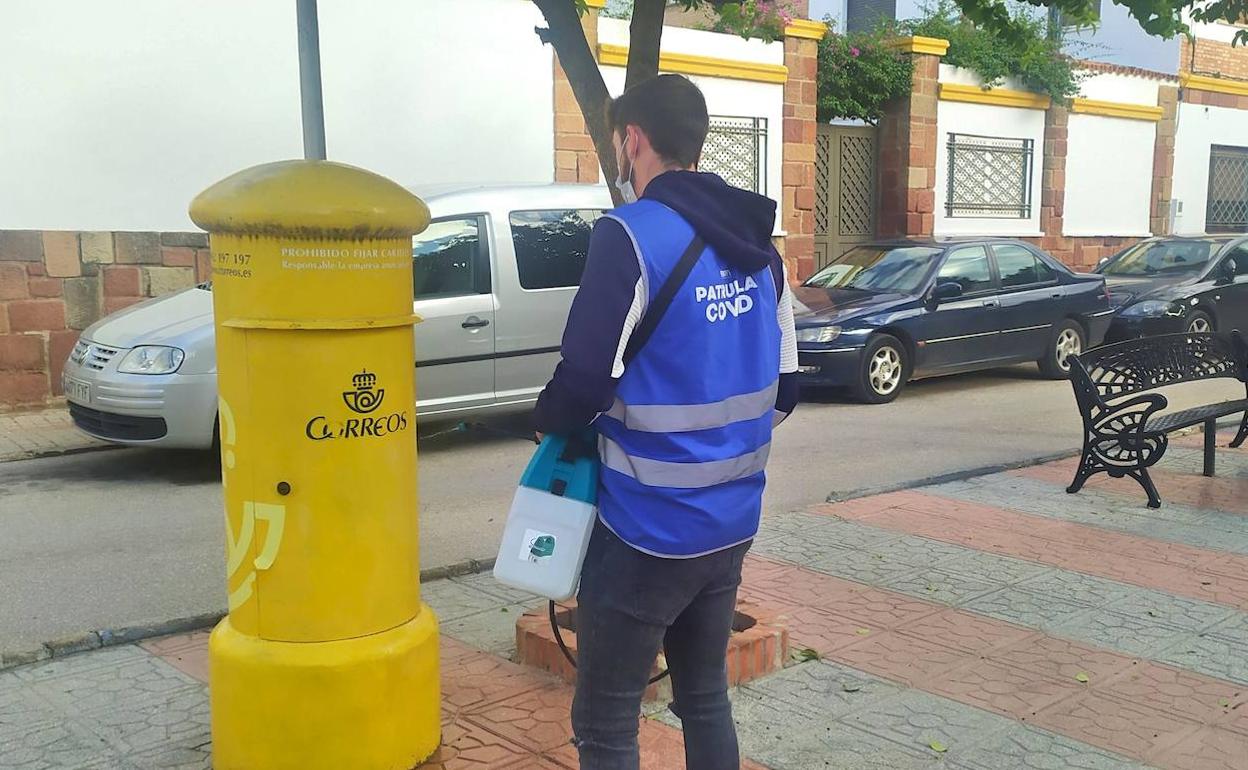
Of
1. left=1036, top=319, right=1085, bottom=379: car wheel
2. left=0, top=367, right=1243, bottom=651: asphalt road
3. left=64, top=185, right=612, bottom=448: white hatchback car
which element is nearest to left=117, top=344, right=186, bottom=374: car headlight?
left=64, top=185, right=612, bottom=448: white hatchback car

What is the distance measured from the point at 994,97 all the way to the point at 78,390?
1512 centimetres

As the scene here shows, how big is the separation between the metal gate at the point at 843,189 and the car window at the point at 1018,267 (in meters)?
4.94

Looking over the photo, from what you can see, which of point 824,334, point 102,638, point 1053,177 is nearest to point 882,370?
point 824,334

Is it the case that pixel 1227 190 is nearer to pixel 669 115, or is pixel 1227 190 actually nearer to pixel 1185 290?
pixel 1185 290

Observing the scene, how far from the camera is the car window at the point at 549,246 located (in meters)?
8.52

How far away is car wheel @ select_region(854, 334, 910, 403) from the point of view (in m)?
10.7

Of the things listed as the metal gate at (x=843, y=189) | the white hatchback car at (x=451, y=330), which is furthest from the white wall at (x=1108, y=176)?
the white hatchback car at (x=451, y=330)

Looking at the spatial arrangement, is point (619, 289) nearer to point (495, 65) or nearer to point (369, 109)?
point (369, 109)

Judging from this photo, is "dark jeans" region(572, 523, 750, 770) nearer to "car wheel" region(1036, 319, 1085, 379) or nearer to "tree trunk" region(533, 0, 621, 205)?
"tree trunk" region(533, 0, 621, 205)


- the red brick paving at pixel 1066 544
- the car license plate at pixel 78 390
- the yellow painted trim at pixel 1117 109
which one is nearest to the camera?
the red brick paving at pixel 1066 544

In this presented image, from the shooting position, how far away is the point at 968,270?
38.2 feet

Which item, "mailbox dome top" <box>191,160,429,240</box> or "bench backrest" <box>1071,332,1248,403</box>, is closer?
"mailbox dome top" <box>191,160,429,240</box>

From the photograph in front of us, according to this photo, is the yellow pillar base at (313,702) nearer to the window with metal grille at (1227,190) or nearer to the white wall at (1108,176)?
the white wall at (1108,176)

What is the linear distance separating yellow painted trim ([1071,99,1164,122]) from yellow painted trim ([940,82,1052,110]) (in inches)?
33.8
